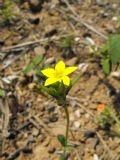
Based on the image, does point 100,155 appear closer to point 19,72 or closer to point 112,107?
point 112,107

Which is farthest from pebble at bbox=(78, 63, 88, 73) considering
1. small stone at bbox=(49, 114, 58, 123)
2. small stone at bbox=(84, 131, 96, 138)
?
small stone at bbox=(84, 131, 96, 138)

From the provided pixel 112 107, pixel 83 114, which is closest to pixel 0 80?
pixel 83 114

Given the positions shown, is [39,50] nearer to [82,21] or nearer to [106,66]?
[82,21]

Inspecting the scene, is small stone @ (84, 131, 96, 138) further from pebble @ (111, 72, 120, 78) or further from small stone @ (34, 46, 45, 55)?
small stone @ (34, 46, 45, 55)

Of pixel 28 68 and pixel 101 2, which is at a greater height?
pixel 101 2

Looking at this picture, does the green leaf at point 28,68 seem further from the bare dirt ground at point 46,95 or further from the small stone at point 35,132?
the small stone at point 35,132

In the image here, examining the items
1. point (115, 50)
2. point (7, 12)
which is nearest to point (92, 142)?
point (115, 50)

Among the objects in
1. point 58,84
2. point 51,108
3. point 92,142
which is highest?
point 58,84

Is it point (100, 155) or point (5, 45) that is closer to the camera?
point (100, 155)
